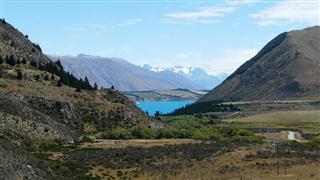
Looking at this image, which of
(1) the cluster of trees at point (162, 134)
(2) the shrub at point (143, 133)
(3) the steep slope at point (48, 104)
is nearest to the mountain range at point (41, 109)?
(3) the steep slope at point (48, 104)

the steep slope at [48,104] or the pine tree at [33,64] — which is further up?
the pine tree at [33,64]

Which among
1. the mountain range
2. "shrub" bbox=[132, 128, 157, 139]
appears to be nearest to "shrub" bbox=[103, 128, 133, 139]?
"shrub" bbox=[132, 128, 157, 139]

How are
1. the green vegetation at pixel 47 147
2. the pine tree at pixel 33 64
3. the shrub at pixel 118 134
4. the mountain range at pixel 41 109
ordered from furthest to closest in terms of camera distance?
the pine tree at pixel 33 64
the shrub at pixel 118 134
the green vegetation at pixel 47 147
the mountain range at pixel 41 109

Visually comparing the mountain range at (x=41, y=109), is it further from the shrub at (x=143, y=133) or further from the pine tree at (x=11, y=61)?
the shrub at (x=143, y=133)

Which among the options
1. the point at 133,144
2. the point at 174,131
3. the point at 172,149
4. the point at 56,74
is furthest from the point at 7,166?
the point at 56,74

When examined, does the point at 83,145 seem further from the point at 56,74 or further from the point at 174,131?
the point at 56,74

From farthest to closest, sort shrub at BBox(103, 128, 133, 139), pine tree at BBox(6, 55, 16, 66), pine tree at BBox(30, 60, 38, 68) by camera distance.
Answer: pine tree at BBox(30, 60, 38, 68) < pine tree at BBox(6, 55, 16, 66) < shrub at BBox(103, 128, 133, 139)

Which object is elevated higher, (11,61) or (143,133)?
(11,61)

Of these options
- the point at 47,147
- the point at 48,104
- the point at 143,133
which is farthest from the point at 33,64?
the point at 47,147

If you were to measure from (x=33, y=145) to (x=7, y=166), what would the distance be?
37640mm

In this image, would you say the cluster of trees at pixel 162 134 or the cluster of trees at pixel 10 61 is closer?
the cluster of trees at pixel 162 134

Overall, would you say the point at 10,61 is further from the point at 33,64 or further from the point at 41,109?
the point at 41,109

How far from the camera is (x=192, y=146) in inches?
3954

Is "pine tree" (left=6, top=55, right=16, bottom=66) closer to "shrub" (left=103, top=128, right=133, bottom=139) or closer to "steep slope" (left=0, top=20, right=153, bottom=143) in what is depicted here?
"steep slope" (left=0, top=20, right=153, bottom=143)
